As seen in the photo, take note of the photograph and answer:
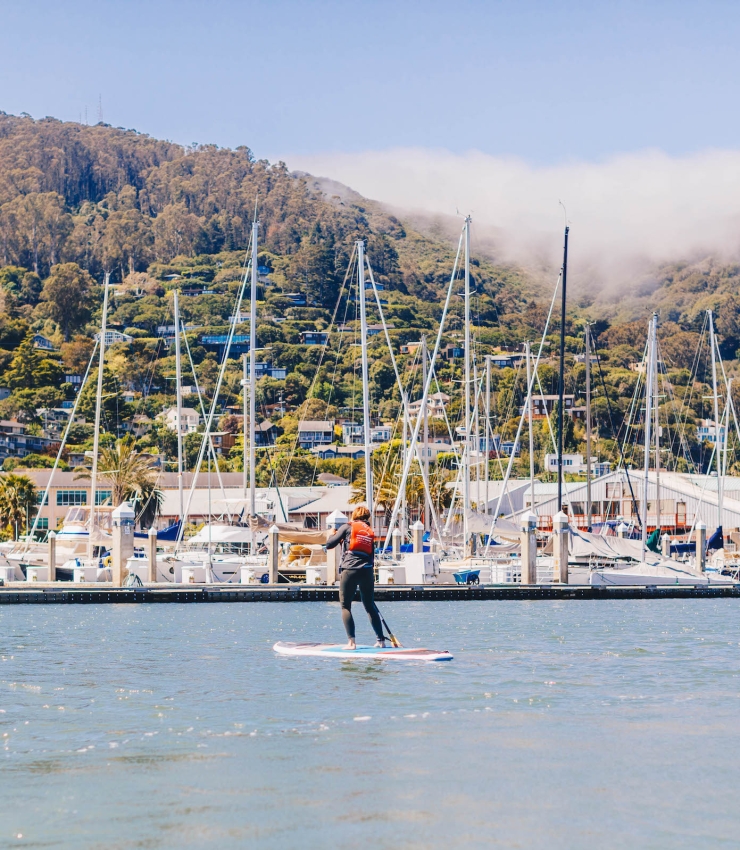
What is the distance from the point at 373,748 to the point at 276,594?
96.4ft

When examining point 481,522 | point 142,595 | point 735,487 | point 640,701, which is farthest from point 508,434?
point 640,701

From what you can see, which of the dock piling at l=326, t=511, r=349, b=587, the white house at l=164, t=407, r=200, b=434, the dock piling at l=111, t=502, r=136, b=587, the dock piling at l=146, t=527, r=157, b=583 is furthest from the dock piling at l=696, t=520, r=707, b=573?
the white house at l=164, t=407, r=200, b=434

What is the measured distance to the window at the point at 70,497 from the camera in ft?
357

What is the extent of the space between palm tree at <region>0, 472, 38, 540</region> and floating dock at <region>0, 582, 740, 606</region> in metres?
42.4

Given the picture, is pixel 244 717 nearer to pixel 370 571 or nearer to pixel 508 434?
pixel 370 571

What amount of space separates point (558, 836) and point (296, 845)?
160cm

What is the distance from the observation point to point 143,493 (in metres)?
83.9

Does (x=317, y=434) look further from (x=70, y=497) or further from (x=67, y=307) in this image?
(x=67, y=307)

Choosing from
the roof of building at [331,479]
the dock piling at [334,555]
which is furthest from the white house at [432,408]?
the dock piling at [334,555]

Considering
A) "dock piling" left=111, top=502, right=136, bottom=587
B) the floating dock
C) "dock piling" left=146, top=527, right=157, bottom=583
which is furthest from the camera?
"dock piling" left=146, top=527, right=157, bottom=583

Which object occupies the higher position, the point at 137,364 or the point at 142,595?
the point at 137,364

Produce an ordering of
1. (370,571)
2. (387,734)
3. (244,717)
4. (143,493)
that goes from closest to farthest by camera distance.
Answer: (387,734), (244,717), (370,571), (143,493)

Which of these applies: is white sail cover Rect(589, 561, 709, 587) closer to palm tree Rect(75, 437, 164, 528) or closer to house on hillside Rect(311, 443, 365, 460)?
palm tree Rect(75, 437, 164, 528)

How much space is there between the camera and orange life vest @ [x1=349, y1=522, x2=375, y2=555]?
17.5m
